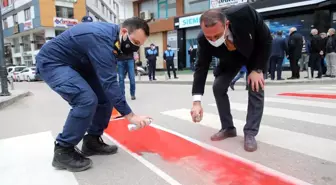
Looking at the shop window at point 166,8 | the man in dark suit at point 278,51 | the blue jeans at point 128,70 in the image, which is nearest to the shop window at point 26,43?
the shop window at point 166,8

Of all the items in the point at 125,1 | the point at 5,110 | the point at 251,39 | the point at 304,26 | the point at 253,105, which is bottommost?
the point at 5,110

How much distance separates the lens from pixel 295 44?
10180 millimetres

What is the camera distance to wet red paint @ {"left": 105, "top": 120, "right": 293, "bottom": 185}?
7.75ft

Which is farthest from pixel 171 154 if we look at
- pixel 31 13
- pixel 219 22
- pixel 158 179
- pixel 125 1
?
pixel 31 13

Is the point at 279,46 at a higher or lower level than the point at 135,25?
higher

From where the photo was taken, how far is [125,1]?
27.4 m

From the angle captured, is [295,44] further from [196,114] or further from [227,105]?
[196,114]

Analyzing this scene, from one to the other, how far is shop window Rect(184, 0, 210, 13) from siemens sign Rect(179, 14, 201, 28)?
100cm

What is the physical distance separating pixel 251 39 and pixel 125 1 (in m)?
26.4

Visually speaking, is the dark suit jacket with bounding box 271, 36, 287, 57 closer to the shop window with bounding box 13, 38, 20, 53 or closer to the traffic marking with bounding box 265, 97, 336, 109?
the traffic marking with bounding box 265, 97, 336, 109

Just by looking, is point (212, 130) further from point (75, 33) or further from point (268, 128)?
point (75, 33)

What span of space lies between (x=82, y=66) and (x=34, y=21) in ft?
119

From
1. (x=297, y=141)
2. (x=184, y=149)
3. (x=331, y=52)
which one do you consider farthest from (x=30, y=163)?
(x=331, y=52)

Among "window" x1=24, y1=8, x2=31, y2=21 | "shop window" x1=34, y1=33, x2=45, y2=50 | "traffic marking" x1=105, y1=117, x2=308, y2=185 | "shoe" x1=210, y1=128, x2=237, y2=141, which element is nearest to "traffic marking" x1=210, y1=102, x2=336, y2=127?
"shoe" x1=210, y1=128, x2=237, y2=141
